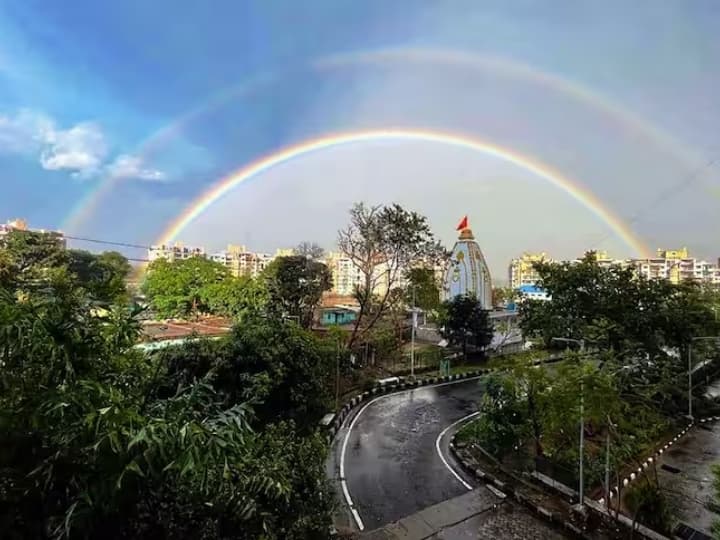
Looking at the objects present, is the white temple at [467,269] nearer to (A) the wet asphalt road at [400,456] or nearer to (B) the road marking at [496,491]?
(A) the wet asphalt road at [400,456]

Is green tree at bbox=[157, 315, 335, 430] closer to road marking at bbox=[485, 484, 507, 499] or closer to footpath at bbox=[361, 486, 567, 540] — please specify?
footpath at bbox=[361, 486, 567, 540]

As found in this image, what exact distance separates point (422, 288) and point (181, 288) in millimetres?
16923

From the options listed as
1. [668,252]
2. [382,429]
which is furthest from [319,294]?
[668,252]

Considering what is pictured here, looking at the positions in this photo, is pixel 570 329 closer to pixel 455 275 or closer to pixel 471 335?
pixel 471 335

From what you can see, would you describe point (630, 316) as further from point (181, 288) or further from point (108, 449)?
point (181, 288)

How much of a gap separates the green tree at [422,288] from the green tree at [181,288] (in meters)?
14.4

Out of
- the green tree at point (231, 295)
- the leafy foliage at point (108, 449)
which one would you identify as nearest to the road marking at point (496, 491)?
the leafy foliage at point (108, 449)

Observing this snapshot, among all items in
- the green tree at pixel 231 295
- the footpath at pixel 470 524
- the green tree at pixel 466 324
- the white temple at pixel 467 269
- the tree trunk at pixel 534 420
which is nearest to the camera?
the footpath at pixel 470 524

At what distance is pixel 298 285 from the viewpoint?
22.3 metres

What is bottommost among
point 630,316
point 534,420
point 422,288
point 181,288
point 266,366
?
point 534,420

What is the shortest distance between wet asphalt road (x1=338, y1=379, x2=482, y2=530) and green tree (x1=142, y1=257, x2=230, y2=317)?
1812 centimetres

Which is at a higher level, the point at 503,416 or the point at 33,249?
the point at 33,249

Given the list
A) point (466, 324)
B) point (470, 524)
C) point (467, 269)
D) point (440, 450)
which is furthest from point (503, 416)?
point (467, 269)

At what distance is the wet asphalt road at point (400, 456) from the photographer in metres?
8.33
